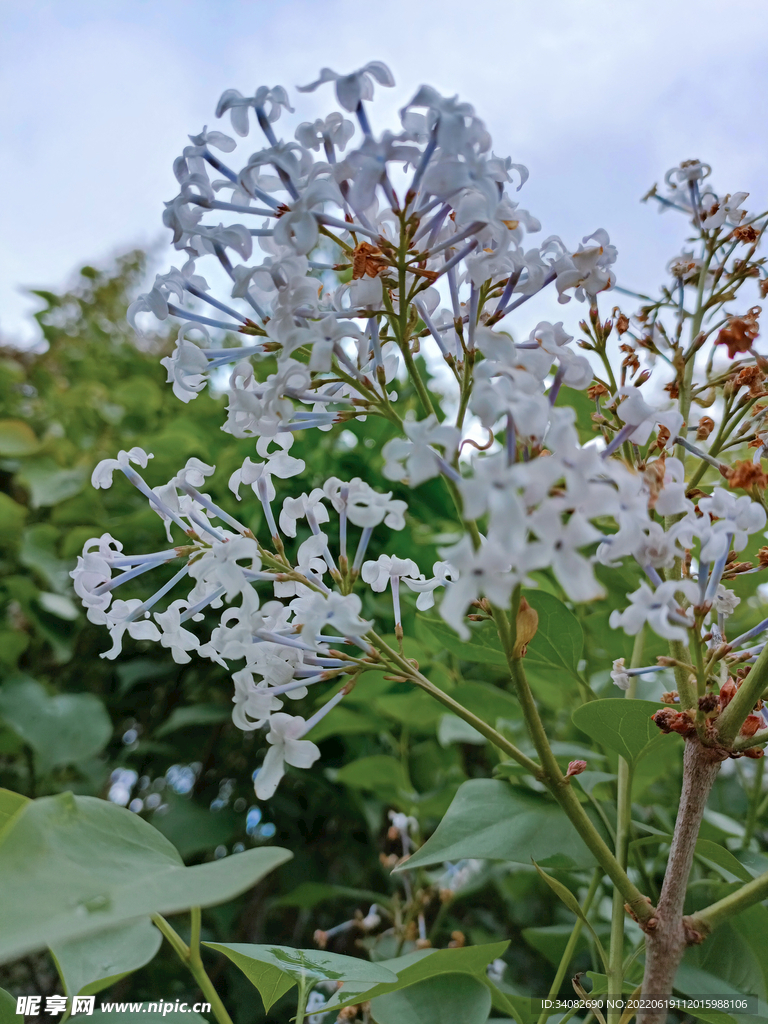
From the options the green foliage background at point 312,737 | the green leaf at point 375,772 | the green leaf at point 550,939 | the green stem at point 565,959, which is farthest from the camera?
the green leaf at point 375,772

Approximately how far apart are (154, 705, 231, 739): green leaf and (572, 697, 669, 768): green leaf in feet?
2.09

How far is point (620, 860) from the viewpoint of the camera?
1.66 feet

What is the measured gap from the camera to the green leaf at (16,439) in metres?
1.36

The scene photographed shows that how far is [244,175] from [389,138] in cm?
8

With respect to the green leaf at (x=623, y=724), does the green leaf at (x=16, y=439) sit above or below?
above

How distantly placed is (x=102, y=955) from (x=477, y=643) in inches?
11.9

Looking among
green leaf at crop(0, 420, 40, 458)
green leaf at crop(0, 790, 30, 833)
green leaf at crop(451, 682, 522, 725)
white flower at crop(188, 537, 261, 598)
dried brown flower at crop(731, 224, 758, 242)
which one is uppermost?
green leaf at crop(0, 420, 40, 458)

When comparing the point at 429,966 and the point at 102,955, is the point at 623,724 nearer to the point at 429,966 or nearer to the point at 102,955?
the point at 429,966

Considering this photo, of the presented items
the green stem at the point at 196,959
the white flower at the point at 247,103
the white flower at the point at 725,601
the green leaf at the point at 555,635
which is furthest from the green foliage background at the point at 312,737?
the white flower at the point at 247,103

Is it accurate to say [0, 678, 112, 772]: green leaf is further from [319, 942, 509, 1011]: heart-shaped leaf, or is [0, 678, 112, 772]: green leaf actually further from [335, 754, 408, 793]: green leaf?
[319, 942, 509, 1011]: heart-shaped leaf

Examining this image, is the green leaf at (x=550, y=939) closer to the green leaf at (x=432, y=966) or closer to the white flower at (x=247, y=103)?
the green leaf at (x=432, y=966)

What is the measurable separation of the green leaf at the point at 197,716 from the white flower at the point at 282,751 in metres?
0.65

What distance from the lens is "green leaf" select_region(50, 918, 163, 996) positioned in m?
0.43

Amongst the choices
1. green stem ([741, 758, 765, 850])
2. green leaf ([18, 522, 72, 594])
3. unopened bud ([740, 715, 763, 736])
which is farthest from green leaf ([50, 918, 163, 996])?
green leaf ([18, 522, 72, 594])
